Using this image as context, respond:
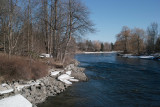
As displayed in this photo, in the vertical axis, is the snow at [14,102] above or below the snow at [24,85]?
below

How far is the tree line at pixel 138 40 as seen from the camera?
168 feet

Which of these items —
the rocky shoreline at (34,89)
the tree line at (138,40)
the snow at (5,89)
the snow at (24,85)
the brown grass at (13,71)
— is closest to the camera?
the snow at (5,89)

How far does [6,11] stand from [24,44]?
4535 mm

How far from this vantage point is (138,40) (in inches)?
1981

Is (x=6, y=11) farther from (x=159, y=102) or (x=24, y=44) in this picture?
(x=159, y=102)

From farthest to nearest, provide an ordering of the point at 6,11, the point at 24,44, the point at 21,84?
the point at 24,44 < the point at 6,11 < the point at 21,84

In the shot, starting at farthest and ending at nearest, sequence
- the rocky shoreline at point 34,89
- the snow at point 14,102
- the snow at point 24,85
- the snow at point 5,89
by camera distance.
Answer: the snow at point 24,85 < the rocky shoreline at point 34,89 < the snow at point 5,89 < the snow at point 14,102

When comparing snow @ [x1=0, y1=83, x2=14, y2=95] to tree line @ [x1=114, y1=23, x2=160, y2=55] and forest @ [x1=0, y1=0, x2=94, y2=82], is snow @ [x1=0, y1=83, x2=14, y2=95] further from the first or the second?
tree line @ [x1=114, y1=23, x2=160, y2=55]

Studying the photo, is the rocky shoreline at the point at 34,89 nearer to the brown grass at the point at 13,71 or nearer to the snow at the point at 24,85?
the snow at the point at 24,85

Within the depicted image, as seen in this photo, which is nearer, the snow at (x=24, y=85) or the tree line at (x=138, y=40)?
the snow at (x=24, y=85)

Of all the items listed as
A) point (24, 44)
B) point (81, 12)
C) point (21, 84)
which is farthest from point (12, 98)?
point (81, 12)

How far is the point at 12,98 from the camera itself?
5.30m

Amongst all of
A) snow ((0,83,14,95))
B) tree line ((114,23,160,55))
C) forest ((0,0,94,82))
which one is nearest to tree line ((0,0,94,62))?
forest ((0,0,94,82))

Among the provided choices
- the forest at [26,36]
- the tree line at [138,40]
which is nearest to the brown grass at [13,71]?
the forest at [26,36]
